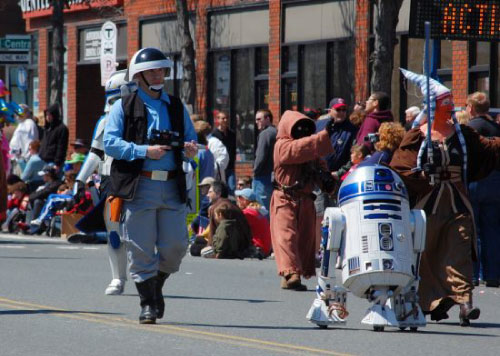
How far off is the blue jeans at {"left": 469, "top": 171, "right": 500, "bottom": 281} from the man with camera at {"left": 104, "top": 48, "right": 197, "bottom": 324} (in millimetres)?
5232

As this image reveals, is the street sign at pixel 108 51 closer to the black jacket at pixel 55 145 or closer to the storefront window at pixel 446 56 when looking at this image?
the black jacket at pixel 55 145

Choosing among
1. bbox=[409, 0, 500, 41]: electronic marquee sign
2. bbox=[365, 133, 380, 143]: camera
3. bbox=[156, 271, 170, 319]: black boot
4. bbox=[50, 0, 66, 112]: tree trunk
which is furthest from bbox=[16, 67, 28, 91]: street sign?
bbox=[156, 271, 170, 319]: black boot

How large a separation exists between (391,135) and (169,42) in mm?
17784

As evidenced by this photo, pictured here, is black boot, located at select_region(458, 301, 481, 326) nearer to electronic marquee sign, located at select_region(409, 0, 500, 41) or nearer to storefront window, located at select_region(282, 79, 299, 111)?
electronic marquee sign, located at select_region(409, 0, 500, 41)

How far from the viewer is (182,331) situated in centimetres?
1018

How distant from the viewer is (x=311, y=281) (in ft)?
50.5

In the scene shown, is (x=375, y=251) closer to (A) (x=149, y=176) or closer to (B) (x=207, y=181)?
(A) (x=149, y=176)

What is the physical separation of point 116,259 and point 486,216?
162 inches

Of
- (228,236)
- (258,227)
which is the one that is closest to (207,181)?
(258,227)

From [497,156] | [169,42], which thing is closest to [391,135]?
[497,156]

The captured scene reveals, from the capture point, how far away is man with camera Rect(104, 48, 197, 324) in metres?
10.4

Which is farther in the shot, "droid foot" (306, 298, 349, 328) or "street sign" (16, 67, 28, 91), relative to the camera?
"street sign" (16, 67, 28, 91)

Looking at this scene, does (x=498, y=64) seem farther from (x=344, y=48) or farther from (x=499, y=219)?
(x=499, y=219)

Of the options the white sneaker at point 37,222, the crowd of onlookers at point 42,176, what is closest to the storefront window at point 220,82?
the crowd of onlookers at point 42,176
